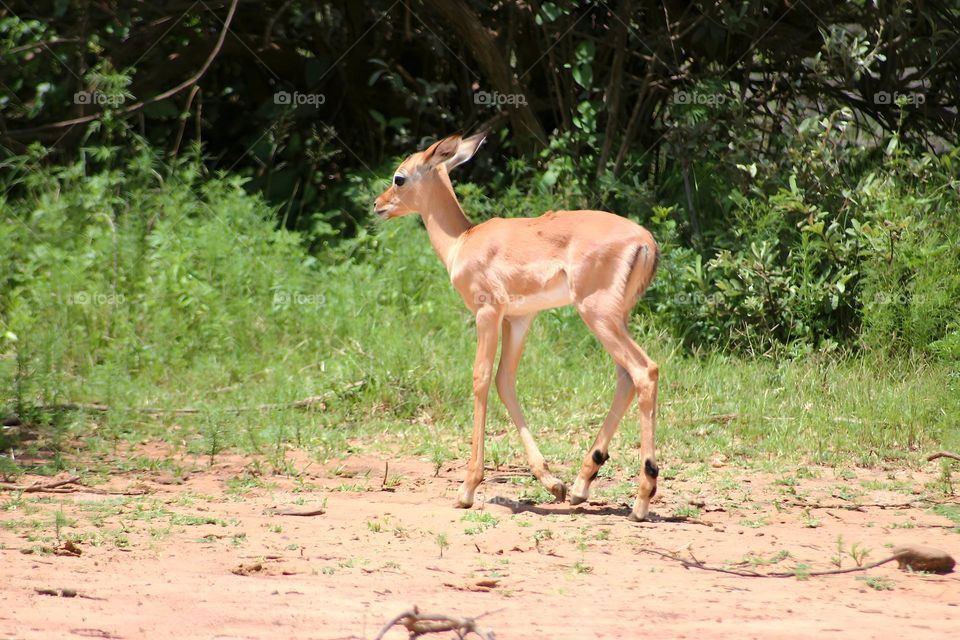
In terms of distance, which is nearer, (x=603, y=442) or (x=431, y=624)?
(x=431, y=624)

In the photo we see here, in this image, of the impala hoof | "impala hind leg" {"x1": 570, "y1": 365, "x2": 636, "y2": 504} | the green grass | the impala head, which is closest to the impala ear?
the impala head

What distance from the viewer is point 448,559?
15.5ft

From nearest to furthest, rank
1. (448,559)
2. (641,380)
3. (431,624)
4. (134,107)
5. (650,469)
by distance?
(431,624), (448,559), (650,469), (641,380), (134,107)

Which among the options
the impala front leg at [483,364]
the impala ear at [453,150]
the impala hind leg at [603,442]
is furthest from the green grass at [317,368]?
the impala ear at [453,150]

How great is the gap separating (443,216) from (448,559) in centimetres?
238

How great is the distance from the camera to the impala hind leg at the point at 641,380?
5312mm

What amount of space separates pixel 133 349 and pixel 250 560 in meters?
4.33

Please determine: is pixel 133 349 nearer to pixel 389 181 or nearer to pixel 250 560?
pixel 389 181

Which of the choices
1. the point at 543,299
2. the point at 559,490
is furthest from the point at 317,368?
the point at 559,490

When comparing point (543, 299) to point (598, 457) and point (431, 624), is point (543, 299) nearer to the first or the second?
point (598, 457)

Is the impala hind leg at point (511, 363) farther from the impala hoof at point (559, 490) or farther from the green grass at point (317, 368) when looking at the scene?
the green grass at point (317, 368)

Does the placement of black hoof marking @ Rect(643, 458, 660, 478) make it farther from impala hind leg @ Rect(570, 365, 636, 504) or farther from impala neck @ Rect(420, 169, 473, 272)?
impala neck @ Rect(420, 169, 473, 272)

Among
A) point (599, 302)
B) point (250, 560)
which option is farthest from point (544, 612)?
point (599, 302)

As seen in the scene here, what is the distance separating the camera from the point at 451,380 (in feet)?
25.6
